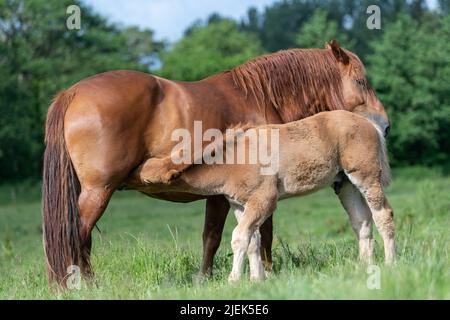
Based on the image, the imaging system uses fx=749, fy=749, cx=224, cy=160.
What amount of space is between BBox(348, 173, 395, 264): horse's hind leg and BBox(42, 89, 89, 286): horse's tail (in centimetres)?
248

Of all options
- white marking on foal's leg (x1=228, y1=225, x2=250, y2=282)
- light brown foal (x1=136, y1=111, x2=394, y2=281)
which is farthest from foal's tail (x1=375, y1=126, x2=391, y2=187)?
white marking on foal's leg (x1=228, y1=225, x2=250, y2=282)

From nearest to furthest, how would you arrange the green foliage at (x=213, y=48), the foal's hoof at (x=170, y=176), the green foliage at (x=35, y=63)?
1. the foal's hoof at (x=170, y=176)
2. the green foliage at (x=35, y=63)
3. the green foliage at (x=213, y=48)

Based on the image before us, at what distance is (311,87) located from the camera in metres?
7.70

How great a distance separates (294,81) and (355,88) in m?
0.68

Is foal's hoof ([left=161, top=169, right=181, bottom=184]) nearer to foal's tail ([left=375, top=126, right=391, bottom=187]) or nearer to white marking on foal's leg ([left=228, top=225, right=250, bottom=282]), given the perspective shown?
white marking on foal's leg ([left=228, top=225, right=250, bottom=282])

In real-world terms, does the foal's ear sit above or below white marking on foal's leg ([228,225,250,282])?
above

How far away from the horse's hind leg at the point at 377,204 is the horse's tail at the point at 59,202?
248 centimetres

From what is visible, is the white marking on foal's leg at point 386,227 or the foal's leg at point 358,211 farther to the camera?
the foal's leg at point 358,211

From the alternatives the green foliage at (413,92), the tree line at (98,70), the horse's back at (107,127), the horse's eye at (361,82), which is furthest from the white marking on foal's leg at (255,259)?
the green foliage at (413,92)

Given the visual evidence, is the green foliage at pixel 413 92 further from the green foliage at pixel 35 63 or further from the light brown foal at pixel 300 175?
the light brown foal at pixel 300 175

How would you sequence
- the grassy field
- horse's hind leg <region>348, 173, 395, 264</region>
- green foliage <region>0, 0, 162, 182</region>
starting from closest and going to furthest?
1. the grassy field
2. horse's hind leg <region>348, 173, 395, 264</region>
3. green foliage <region>0, 0, 162, 182</region>

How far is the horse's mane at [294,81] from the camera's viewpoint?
747 cm

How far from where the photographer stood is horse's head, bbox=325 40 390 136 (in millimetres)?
7816

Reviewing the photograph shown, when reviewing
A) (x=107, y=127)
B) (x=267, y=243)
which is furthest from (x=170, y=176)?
(x=267, y=243)
